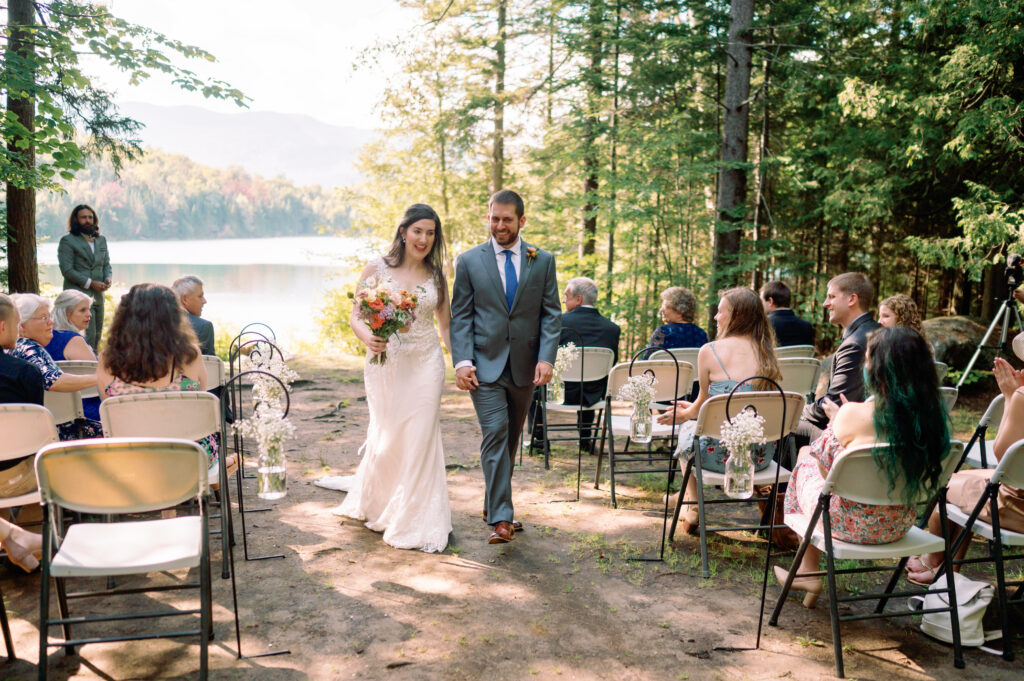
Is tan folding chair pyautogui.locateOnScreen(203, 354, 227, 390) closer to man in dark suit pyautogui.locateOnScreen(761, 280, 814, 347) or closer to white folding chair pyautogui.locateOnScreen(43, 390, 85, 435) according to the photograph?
white folding chair pyautogui.locateOnScreen(43, 390, 85, 435)

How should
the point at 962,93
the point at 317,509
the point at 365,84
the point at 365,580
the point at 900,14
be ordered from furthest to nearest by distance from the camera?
the point at 365,84
the point at 900,14
the point at 962,93
the point at 317,509
the point at 365,580

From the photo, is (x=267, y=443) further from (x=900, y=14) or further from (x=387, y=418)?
(x=900, y=14)

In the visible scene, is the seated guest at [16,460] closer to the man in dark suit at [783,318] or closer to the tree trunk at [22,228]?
the man in dark suit at [783,318]

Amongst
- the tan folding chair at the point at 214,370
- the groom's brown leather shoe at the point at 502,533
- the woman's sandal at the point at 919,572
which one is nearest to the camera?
the woman's sandal at the point at 919,572

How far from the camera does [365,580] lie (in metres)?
3.62

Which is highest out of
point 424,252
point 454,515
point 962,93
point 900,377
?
point 962,93

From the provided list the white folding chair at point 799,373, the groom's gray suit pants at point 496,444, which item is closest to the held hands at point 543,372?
the groom's gray suit pants at point 496,444

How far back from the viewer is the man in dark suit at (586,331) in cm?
620

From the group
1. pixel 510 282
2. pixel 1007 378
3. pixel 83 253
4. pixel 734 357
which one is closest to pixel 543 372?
pixel 510 282

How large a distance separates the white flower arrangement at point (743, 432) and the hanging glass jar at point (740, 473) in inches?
1.0

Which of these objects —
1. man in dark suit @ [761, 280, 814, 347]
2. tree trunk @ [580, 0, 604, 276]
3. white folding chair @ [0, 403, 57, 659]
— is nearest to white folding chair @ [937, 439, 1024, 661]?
man in dark suit @ [761, 280, 814, 347]

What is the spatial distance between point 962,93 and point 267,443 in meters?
8.96

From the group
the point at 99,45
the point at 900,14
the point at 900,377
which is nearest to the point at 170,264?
the point at 99,45

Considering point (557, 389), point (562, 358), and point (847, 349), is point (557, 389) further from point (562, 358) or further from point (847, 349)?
point (847, 349)
